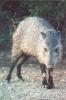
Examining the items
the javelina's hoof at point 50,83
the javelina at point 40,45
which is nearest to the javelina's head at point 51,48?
the javelina at point 40,45

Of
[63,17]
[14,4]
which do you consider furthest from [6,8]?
[63,17]

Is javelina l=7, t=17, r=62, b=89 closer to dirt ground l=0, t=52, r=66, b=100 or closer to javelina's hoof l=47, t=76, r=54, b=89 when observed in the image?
javelina's hoof l=47, t=76, r=54, b=89

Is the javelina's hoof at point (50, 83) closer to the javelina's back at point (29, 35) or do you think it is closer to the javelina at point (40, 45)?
the javelina at point (40, 45)

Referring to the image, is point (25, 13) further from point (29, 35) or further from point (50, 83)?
point (50, 83)

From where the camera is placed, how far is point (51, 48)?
647 centimetres

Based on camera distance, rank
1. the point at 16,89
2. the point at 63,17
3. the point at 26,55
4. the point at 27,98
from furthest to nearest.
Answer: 1. the point at 63,17
2. the point at 26,55
3. the point at 16,89
4. the point at 27,98

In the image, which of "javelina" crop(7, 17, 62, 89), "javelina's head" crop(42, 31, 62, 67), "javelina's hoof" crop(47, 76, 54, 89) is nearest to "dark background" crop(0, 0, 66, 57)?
"javelina" crop(7, 17, 62, 89)

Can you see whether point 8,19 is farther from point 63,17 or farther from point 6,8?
Result: point 63,17

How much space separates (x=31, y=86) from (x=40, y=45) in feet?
2.37

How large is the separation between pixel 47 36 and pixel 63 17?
267cm

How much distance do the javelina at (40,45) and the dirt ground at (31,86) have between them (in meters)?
0.17

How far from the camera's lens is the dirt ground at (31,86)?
6.45m

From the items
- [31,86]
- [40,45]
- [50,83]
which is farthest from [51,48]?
[31,86]

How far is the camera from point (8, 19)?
32.7ft
